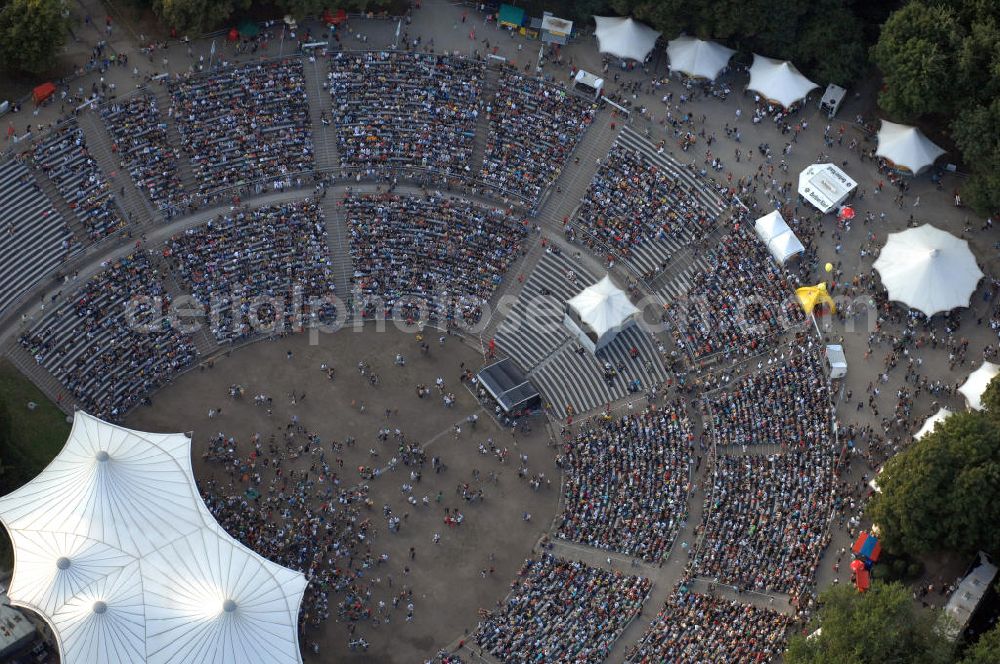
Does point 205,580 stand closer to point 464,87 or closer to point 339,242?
point 339,242

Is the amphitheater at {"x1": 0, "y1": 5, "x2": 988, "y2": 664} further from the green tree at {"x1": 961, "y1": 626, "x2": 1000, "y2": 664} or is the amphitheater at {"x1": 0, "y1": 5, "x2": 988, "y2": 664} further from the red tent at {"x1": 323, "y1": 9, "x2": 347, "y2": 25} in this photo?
the green tree at {"x1": 961, "y1": 626, "x2": 1000, "y2": 664}

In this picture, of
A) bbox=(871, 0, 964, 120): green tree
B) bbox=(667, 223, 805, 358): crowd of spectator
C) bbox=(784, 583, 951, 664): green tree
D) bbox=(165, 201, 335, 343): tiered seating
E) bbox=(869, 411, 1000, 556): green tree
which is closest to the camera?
bbox=(784, 583, 951, 664): green tree

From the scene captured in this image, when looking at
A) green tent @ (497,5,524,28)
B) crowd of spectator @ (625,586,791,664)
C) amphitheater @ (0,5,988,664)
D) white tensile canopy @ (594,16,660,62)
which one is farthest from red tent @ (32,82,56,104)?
crowd of spectator @ (625,586,791,664)

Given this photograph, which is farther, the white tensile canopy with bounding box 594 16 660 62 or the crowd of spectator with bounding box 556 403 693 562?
the white tensile canopy with bounding box 594 16 660 62

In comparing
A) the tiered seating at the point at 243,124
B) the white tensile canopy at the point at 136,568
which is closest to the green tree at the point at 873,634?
the white tensile canopy at the point at 136,568

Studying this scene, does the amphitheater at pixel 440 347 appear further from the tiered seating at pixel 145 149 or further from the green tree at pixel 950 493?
the green tree at pixel 950 493

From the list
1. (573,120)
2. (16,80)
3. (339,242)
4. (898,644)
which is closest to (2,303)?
(16,80)
